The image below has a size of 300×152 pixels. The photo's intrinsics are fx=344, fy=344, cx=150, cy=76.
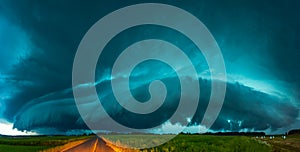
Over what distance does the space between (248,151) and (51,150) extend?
27.2 metres

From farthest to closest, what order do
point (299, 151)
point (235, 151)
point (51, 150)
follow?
point (51, 150) → point (299, 151) → point (235, 151)

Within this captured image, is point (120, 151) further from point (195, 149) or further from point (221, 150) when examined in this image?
point (221, 150)

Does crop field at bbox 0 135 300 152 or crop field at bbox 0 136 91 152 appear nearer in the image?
crop field at bbox 0 135 300 152

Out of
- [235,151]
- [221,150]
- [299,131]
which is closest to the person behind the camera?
[221,150]

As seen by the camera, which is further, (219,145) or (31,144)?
(31,144)

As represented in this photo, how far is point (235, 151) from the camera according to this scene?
1080 inches

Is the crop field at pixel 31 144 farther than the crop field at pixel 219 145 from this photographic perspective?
Yes

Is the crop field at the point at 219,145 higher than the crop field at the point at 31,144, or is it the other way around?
the crop field at the point at 31,144

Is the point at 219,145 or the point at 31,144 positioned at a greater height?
the point at 31,144

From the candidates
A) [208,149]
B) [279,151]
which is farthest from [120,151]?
[279,151]

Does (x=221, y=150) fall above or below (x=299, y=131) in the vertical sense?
below

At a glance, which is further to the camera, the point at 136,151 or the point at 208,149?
the point at 136,151

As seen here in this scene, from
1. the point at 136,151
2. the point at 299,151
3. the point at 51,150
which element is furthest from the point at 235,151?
the point at 51,150

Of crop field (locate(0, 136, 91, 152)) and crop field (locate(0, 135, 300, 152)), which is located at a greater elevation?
crop field (locate(0, 136, 91, 152))
